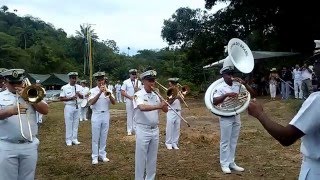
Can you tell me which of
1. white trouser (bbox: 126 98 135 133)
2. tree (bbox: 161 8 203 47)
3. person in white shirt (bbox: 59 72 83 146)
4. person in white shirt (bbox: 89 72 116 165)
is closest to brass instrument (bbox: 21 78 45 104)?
person in white shirt (bbox: 89 72 116 165)

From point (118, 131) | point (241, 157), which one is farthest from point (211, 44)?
point (241, 157)

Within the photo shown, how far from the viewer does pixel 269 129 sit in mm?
2877

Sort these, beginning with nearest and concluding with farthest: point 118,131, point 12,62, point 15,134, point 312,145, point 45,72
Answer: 1. point 312,145
2. point 15,134
3. point 118,131
4. point 12,62
5. point 45,72

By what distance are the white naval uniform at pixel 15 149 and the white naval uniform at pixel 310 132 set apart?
3334 mm

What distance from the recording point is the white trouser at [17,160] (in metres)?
4.88

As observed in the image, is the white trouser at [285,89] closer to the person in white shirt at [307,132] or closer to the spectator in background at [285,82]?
the spectator in background at [285,82]

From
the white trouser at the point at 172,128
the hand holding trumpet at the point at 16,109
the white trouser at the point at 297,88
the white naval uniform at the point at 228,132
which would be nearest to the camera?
the hand holding trumpet at the point at 16,109

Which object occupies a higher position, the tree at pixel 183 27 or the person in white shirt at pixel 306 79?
the tree at pixel 183 27

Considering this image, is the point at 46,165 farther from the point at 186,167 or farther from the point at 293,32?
the point at 293,32

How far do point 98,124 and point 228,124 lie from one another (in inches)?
119

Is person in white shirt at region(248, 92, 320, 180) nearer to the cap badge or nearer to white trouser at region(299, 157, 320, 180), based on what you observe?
white trouser at region(299, 157, 320, 180)

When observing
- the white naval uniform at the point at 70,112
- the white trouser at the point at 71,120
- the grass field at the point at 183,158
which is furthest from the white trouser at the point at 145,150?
the white trouser at the point at 71,120

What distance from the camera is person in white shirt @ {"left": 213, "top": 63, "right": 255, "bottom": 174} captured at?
721cm

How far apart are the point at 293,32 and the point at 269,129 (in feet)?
82.6
